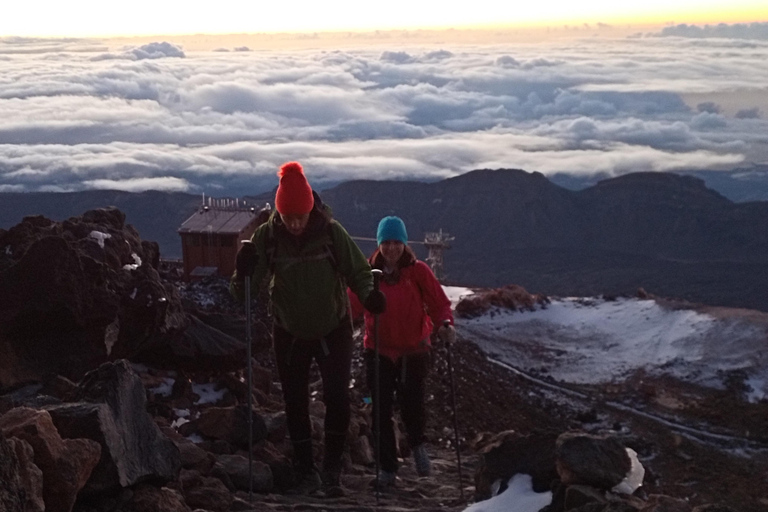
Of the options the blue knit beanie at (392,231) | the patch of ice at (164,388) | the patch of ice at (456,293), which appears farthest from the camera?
the patch of ice at (456,293)

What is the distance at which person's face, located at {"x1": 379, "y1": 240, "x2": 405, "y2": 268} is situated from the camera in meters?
5.73

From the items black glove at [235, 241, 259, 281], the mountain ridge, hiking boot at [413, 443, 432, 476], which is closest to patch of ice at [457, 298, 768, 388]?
hiking boot at [413, 443, 432, 476]

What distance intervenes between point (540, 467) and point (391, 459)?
95cm

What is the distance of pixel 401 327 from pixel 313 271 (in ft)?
2.60

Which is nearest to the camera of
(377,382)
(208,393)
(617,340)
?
(377,382)

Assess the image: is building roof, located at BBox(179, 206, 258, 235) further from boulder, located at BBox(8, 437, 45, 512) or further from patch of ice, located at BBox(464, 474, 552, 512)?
boulder, located at BBox(8, 437, 45, 512)

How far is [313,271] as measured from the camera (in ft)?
17.4

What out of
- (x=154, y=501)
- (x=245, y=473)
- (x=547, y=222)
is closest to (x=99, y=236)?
(x=245, y=473)

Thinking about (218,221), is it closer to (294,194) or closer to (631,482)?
(294,194)

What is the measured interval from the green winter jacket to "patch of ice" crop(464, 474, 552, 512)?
1.40 m

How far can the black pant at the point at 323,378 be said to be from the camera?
5.46 metres

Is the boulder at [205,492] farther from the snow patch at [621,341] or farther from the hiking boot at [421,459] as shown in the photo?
the snow patch at [621,341]

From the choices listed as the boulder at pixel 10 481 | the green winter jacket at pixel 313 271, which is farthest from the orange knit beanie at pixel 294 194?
the boulder at pixel 10 481

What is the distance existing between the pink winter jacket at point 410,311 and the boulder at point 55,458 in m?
2.07
